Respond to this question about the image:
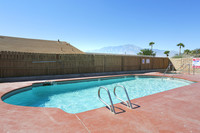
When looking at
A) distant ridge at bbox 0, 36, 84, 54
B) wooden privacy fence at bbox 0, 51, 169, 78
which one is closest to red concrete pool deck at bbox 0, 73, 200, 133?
wooden privacy fence at bbox 0, 51, 169, 78

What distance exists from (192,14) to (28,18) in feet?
76.7

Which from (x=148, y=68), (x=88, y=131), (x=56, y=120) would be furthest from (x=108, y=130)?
(x=148, y=68)

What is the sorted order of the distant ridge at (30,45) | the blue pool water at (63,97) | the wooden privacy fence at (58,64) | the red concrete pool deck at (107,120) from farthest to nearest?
the distant ridge at (30,45) → the wooden privacy fence at (58,64) → the blue pool water at (63,97) → the red concrete pool deck at (107,120)

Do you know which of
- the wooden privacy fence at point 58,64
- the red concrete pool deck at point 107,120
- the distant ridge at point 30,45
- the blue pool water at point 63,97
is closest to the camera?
the red concrete pool deck at point 107,120

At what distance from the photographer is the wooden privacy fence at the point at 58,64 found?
7.74m

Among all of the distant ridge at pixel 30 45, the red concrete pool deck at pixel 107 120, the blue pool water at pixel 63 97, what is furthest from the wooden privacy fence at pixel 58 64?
the distant ridge at pixel 30 45

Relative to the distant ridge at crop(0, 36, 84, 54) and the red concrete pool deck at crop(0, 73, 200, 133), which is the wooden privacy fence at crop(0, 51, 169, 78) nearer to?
the red concrete pool deck at crop(0, 73, 200, 133)

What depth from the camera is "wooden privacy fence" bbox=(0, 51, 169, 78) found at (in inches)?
305

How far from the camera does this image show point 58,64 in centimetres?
936

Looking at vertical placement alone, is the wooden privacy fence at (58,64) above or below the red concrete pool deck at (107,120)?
above

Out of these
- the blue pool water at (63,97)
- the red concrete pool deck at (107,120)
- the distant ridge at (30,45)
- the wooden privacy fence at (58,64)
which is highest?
the distant ridge at (30,45)

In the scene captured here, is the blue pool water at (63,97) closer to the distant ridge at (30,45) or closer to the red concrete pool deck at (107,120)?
the red concrete pool deck at (107,120)

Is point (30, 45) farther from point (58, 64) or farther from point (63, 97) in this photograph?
point (63, 97)

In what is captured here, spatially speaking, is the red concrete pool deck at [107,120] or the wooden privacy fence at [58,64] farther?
the wooden privacy fence at [58,64]
